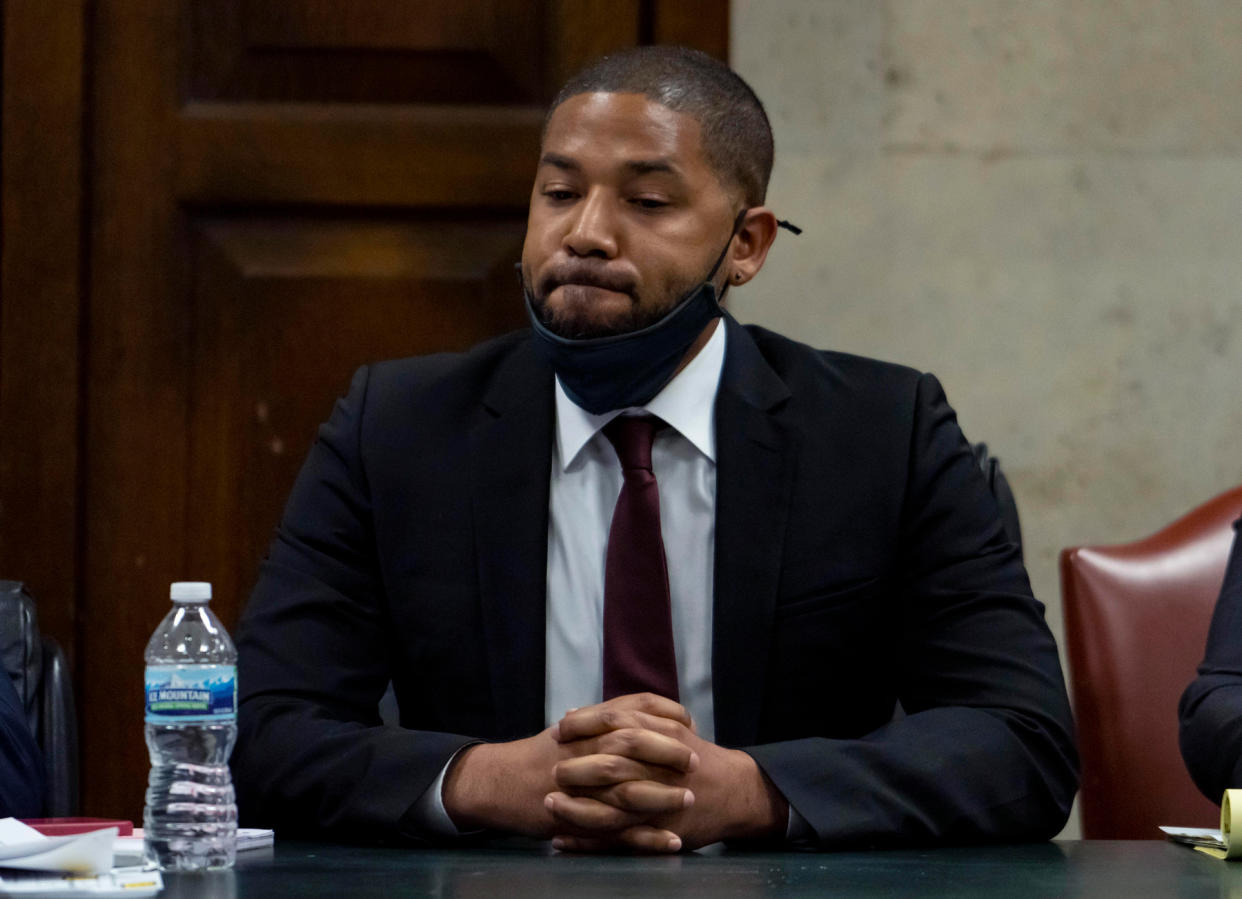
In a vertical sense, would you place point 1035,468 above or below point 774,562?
above

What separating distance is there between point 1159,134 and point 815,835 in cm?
180

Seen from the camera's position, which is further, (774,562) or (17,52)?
(17,52)

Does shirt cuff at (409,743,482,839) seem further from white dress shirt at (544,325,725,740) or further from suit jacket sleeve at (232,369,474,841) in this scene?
white dress shirt at (544,325,725,740)

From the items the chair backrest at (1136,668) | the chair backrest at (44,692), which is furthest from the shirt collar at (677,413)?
the chair backrest at (44,692)

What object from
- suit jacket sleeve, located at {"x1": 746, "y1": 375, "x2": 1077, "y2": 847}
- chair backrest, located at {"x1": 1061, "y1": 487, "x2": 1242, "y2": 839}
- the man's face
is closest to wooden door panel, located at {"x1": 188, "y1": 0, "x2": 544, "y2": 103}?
the man's face

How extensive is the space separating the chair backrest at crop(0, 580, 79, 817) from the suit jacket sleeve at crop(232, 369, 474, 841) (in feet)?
0.80

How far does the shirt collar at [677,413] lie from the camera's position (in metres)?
2.02

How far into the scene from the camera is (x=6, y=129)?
2857 millimetres

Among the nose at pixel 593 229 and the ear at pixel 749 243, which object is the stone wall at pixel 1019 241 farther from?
the nose at pixel 593 229

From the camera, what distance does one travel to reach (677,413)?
2029 millimetres

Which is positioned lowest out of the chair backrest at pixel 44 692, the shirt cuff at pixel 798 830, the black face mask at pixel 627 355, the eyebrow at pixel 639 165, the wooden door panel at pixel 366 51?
the shirt cuff at pixel 798 830

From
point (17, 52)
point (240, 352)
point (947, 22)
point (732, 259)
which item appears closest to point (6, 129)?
point (17, 52)

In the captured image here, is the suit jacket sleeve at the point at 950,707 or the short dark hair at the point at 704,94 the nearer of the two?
the suit jacket sleeve at the point at 950,707

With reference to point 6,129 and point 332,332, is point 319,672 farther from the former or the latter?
point 6,129
